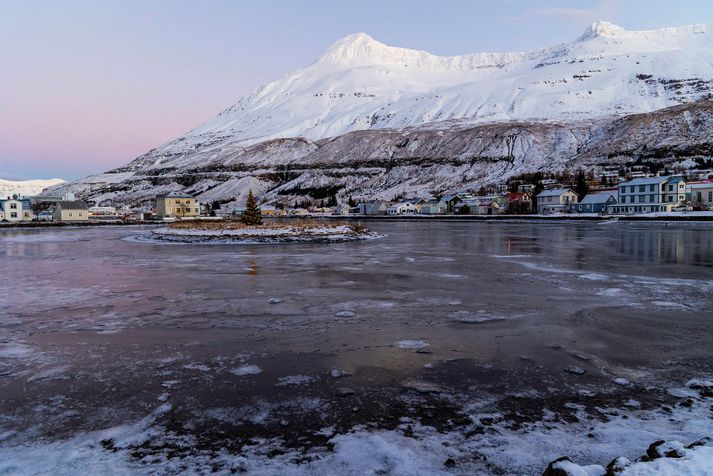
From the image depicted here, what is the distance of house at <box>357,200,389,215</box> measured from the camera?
149 meters

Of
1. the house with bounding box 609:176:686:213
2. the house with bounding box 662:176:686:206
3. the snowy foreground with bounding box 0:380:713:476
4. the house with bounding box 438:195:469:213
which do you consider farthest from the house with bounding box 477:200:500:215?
the snowy foreground with bounding box 0:380:713:476

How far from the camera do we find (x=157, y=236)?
4638cm

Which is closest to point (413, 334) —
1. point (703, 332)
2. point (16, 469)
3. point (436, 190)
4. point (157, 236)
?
point (703, 332)

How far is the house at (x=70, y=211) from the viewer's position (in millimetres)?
97500

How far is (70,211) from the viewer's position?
322 ft

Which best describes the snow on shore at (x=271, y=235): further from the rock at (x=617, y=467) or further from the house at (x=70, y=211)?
the house at (x=70, y=211)

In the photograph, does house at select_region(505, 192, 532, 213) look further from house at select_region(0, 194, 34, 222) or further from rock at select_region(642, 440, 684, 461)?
rock at select_region(642, 440, 684, 461)

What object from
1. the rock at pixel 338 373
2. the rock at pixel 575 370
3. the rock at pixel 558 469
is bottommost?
the rock at pixel 575 370

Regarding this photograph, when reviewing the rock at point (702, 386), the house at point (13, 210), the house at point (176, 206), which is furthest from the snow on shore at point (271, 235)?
the house at point (176, 206)

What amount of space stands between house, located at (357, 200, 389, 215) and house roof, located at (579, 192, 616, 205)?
62.5m

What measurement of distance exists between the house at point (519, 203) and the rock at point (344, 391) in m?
118

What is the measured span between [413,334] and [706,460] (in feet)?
19.3

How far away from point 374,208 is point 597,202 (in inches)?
2730

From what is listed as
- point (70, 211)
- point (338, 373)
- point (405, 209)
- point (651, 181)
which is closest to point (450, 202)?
point (405, 209)
